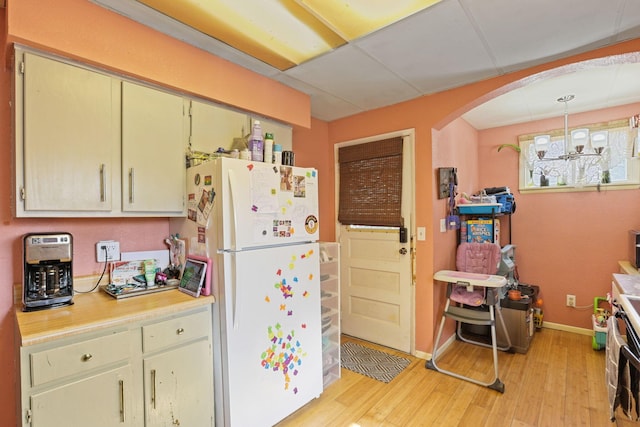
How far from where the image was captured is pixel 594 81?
2648 millimetres

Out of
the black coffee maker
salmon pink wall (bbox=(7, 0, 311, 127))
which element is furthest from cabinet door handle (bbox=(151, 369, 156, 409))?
salmon pink wall (bbox=(7, 0, 311, 127))

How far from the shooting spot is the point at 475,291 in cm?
267

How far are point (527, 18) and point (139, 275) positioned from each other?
280cm

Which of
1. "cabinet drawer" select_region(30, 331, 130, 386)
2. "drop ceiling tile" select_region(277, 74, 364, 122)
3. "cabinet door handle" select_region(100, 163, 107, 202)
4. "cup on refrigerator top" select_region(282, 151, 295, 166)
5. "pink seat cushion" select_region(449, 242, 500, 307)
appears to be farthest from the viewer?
"pink seat cushion" select_region(449, 242, 500, 307)

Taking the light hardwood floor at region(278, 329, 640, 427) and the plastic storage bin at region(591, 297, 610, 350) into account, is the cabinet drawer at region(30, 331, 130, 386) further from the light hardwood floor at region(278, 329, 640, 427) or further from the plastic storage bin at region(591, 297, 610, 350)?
the plastic storage bin at region(591, 297, 610, 350)

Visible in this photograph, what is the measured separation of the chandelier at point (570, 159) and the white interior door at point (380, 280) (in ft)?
5.59

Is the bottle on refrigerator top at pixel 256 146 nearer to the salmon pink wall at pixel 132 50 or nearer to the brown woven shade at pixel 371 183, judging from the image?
the salmon pink wall at pixel 132 50

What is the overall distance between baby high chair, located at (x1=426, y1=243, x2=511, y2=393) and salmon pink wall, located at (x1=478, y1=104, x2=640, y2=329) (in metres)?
1.13

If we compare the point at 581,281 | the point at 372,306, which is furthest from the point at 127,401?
the point at 581,281

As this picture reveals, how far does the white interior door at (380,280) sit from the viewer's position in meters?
2.95

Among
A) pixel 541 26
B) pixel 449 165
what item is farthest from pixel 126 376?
pixel 449 165

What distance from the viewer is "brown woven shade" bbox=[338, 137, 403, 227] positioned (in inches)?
118

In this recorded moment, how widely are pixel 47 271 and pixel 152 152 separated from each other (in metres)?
0.83

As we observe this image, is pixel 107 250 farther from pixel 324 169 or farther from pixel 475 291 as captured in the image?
pixel 475 291
